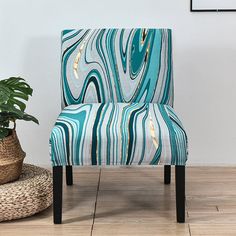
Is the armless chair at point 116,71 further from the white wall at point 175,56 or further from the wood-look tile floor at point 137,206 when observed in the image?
the wood-look tile floor at point 137,206

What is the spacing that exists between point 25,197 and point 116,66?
78 centimetres

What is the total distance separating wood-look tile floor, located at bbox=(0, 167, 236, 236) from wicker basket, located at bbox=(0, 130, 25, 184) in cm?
20

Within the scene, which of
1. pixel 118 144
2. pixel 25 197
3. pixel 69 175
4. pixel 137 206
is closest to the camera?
pixel 118 144

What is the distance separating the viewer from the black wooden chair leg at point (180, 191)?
2477mm

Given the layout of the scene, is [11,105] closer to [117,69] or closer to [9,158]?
[9,158]

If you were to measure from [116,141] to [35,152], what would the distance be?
0.99m

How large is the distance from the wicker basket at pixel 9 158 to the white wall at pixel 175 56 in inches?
25.3

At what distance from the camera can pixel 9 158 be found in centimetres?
260

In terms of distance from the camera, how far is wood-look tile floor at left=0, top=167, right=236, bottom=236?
8.21ft

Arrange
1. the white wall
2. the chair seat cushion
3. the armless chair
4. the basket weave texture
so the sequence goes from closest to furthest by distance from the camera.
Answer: the chair seat cushion, the basket weave texture, the armless chair, the white wall

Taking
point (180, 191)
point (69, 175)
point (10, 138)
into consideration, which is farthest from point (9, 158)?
point (180, 191)

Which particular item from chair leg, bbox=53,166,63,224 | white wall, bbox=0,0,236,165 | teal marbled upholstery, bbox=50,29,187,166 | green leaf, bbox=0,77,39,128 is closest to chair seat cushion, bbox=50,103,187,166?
chair leg, bbox=53,166,63,224

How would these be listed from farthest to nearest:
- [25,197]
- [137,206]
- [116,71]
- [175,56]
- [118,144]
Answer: [175,56], [116,71], [137,206], [25,197], [118,144]

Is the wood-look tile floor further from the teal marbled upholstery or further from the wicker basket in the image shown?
the teal marbled upholstery
